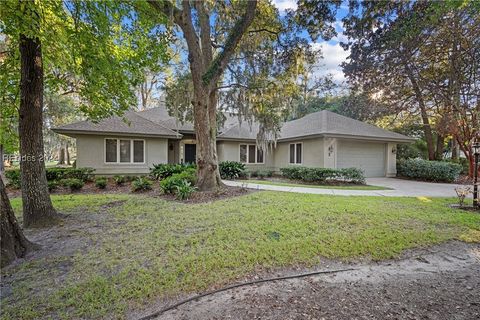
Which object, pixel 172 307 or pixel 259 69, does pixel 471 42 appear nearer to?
pixel 259 69

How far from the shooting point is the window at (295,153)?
1523 centimetres

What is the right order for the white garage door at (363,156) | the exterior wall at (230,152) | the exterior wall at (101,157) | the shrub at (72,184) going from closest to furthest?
the shrub at (72,184), the exterior wall at (101,157), the white garage door at (363,156), the exterior wall at (230,152)

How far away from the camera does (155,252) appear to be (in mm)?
3715

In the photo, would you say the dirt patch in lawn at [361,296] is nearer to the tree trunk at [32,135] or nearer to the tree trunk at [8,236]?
the tree trunk at [8,236]

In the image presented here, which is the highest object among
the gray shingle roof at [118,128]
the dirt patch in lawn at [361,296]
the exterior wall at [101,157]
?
the gray shingle roof at [118,128]

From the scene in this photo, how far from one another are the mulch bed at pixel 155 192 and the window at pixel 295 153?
7.28 metres

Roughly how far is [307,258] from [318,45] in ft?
32.0

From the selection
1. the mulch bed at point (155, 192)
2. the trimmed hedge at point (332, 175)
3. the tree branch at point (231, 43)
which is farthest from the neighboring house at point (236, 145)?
the tree branch at point (231, 43)

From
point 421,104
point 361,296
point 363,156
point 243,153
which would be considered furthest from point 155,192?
point 421,104

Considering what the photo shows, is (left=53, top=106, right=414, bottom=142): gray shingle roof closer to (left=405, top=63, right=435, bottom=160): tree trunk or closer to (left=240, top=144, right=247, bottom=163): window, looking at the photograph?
(left=240, top=144, right=247, bottom=163): window

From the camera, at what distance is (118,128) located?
42.2 feet

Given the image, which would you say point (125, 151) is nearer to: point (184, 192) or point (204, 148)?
point (204, 148)

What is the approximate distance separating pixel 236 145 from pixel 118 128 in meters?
7.37

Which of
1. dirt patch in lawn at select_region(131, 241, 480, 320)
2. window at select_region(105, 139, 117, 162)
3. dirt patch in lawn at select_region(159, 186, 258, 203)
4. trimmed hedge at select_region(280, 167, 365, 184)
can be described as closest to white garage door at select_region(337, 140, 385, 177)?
trimmed hedge at select_region(280, 167, 365, 184)
